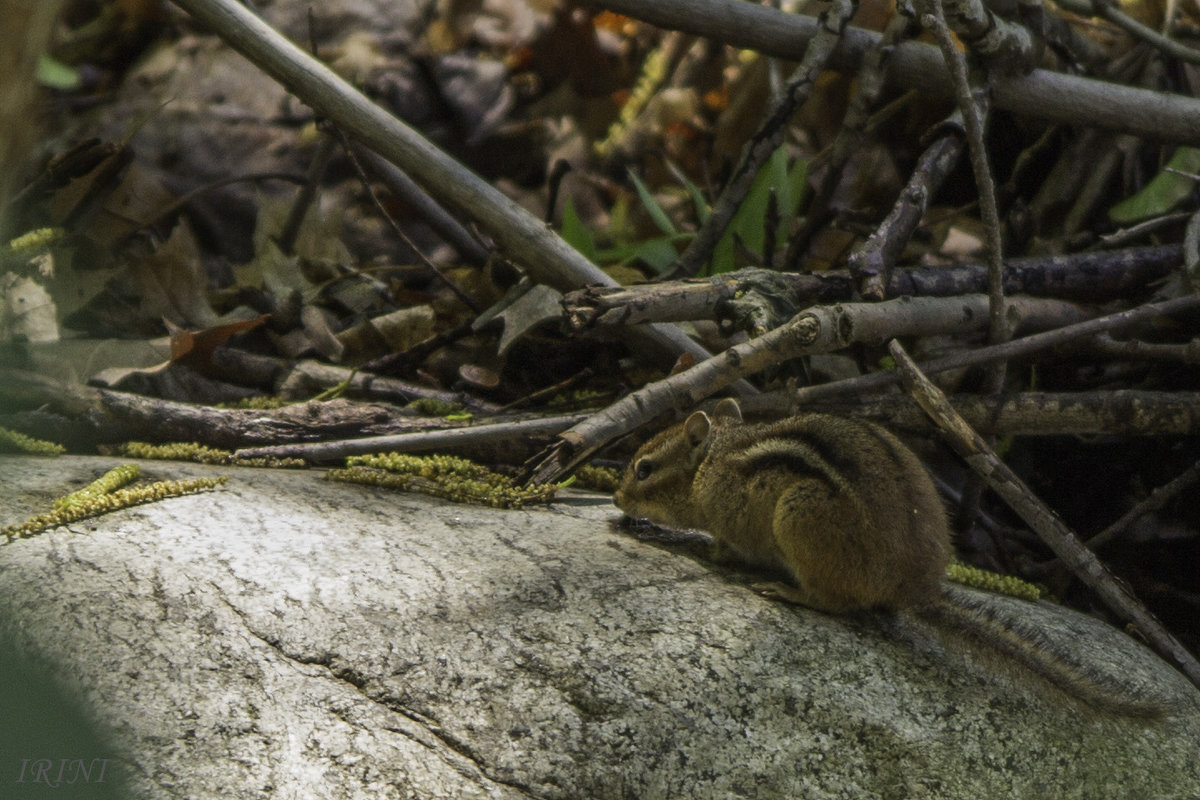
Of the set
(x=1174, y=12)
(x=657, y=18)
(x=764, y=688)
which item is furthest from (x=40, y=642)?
(x=1174, y=12)

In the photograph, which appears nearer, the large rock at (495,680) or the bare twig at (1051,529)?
the large rock at (495,680)

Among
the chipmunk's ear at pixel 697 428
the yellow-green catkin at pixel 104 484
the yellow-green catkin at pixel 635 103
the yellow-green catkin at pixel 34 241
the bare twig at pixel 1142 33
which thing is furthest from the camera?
the yellow-green catkin at pixel 635 103

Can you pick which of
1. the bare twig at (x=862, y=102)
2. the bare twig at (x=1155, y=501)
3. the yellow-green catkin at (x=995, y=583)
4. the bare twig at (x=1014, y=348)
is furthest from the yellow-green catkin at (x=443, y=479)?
the bare twig at (x=1155, y=501)

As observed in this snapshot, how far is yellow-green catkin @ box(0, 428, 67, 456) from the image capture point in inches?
129

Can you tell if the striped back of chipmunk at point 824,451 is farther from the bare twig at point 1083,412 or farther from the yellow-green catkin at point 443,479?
the yellow-green catkin at point 443,479

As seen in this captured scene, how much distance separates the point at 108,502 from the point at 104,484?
0.13 metres

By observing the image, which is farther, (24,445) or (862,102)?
(862,102)

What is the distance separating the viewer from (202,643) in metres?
2.26

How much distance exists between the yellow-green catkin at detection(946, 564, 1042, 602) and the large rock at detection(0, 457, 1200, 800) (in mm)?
393

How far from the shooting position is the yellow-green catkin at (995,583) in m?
3.21

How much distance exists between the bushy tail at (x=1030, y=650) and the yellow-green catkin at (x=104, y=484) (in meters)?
2.28

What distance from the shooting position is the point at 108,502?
8.94 ft

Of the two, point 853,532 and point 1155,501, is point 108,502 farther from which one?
point 1155,501

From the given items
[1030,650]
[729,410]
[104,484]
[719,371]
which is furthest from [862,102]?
[104,484]
